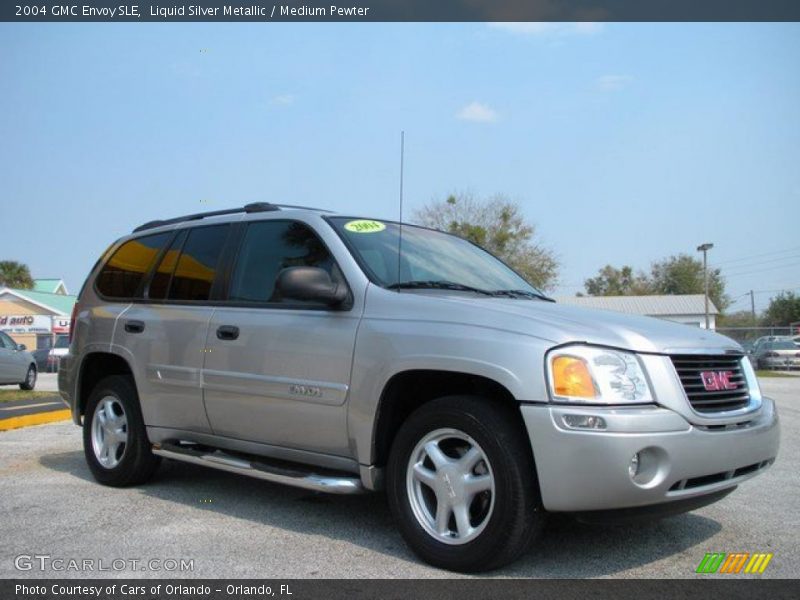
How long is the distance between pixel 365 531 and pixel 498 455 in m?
1.24

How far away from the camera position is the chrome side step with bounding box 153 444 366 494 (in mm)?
3965

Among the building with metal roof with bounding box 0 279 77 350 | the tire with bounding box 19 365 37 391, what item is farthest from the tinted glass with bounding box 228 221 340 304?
the building with metal roof with bounding box 0 279 77 350

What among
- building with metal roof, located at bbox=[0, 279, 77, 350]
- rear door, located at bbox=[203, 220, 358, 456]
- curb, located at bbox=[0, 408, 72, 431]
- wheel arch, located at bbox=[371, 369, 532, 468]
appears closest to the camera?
wheel arch, located at bbox=[371, 369, 532, 468]

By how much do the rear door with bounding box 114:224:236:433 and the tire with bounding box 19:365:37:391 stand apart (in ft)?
43.3

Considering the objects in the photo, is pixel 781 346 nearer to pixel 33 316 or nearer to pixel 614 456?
pixel 614 456

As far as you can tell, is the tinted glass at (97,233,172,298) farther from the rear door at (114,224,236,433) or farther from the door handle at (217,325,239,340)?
the door handle at (217,325,239,340)

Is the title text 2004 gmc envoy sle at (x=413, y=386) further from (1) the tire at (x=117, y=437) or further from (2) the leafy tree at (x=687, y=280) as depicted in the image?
(2) the leafy tree at (x=687, y=280)

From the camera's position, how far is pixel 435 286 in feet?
14.2

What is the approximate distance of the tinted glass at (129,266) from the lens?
5625 millimetres

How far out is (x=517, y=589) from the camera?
10.9 feet

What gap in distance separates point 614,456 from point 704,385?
702 millimetres

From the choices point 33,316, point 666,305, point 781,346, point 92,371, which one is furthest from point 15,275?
point 92,371

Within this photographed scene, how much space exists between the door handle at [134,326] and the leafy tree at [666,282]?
8329cm

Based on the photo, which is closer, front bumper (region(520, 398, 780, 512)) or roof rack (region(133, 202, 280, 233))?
front bumper (region(520, 398, 780, 512))
